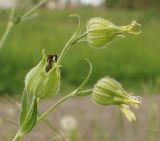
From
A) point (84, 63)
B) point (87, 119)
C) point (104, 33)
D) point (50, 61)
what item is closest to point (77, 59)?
point (84, 63)

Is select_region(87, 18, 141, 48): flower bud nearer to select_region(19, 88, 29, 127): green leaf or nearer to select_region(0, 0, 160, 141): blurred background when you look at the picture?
select_region(19, 88, 29, 127): green leaf

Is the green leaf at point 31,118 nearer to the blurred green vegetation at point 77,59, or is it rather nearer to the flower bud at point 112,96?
the flower bud at point 112,96

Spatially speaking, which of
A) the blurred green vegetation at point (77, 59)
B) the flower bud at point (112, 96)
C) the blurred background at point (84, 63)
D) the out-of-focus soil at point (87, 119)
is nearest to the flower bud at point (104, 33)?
the flower bud at point (112, 96)

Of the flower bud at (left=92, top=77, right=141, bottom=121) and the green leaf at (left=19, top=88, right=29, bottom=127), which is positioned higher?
the green leaf at (left=19, top=88, right=29, bottom=127)

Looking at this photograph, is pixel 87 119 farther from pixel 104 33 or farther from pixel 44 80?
pixel 44 80

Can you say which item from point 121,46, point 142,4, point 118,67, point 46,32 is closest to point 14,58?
point 118,67

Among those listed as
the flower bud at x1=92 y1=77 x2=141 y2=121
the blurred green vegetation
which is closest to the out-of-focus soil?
the blurred green vegetation
